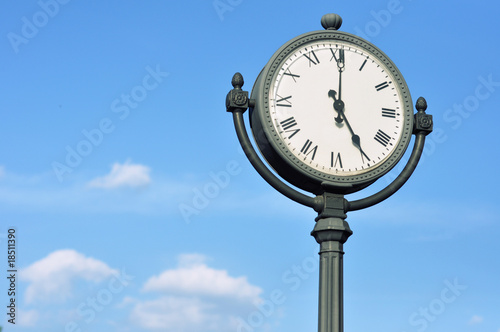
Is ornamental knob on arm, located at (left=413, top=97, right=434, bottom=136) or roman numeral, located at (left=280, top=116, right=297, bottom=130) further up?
ornamental knob on arm, located at (left=413, top=97, right=434, bottom=136)

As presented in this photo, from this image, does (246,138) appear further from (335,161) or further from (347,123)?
(347,123)

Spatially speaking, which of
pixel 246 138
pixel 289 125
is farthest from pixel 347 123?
pixel 246 138

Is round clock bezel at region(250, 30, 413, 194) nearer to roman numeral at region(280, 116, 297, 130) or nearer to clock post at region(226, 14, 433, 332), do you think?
clock post at region(226, 14, 433, 332)

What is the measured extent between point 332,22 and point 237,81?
1311 mm

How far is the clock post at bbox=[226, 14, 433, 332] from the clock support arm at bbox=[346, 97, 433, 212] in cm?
1

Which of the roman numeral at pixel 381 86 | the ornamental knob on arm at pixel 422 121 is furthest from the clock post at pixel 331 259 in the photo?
the roman numeral at pixel 381 86

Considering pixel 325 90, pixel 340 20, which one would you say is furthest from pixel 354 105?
pixel 340 20

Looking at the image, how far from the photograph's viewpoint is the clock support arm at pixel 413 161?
10.0 metres

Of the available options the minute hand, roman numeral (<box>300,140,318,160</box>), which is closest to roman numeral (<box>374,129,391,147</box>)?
the minute hand

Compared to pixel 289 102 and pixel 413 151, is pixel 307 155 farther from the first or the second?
pixel 413 151

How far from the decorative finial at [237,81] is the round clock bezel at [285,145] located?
0.59ft

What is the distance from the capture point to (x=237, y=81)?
9.84 meters

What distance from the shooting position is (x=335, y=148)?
995 cm

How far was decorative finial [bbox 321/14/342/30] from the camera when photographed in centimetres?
1038
